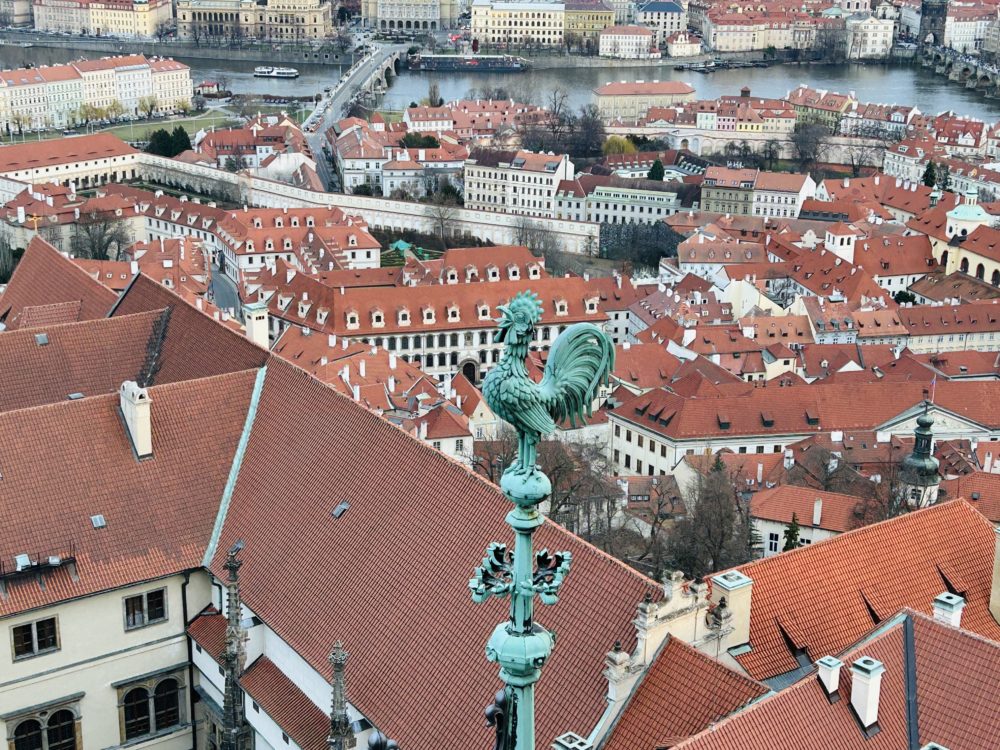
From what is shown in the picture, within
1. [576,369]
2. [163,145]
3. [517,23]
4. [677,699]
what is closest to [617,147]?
[163,145]

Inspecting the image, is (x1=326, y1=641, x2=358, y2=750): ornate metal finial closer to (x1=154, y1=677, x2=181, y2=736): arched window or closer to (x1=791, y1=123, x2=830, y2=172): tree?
(x1=154, y1=677, x2=181, y2=736): arched window

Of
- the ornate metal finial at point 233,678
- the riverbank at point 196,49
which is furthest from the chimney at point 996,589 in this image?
the riverbank at point 196,49

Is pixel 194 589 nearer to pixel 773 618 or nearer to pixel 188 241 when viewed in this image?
pixel 773 618

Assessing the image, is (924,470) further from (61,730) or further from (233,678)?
(61,730)

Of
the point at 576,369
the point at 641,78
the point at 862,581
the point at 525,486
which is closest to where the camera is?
the point at 525,486

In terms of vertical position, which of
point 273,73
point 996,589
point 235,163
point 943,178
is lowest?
point 943,178

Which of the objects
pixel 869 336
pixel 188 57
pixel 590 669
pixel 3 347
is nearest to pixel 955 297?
pixel 869 336
